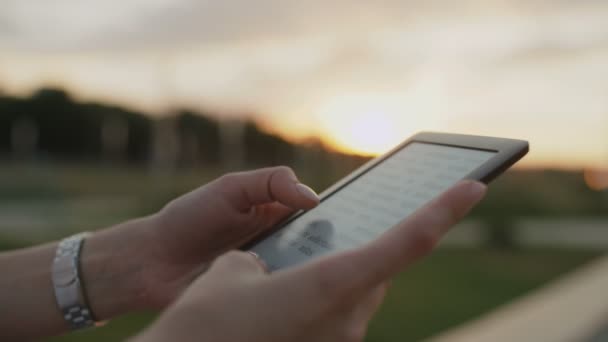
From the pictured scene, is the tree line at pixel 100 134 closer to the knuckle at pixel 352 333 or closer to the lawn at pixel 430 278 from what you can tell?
the lawn at pixel 430 278

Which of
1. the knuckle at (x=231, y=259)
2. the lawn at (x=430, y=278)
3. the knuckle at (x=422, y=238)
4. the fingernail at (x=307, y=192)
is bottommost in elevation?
the lawn at (x=430, y=278)

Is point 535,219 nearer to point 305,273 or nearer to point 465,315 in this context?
point 465,315

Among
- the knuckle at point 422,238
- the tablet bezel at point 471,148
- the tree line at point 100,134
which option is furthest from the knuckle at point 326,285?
the tree line at point 100,134

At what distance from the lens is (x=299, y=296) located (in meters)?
1.01

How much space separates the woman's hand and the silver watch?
15cm

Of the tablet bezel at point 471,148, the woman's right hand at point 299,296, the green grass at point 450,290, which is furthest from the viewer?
the green grass at point 450,290

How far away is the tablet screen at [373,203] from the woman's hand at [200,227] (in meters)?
0.15

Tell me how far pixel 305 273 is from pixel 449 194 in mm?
246

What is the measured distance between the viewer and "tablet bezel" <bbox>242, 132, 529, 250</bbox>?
133 cm

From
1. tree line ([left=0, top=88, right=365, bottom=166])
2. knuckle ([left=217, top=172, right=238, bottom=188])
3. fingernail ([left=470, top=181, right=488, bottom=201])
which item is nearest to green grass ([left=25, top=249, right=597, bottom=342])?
knuckle ([left=217, top=172, right=238, bottom=188])

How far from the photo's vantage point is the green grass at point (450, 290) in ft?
15.5

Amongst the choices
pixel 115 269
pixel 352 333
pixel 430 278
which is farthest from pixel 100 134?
pixel 352 333

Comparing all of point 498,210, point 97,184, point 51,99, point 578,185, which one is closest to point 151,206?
point 498,210

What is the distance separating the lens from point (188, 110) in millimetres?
24969
